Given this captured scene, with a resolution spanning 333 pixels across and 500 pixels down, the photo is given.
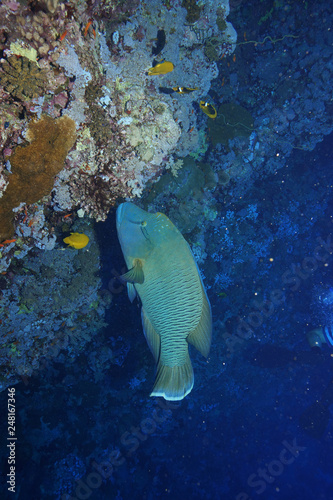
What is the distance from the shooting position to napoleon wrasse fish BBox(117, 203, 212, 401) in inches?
105

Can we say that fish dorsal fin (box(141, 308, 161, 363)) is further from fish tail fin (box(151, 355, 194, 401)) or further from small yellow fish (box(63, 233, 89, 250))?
small yellow fish (box(63, 233, 89, 250))

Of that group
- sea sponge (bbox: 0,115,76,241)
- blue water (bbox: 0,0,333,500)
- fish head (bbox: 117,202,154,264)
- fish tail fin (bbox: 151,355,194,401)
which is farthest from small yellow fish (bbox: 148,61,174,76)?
fish tail fin (bbox: 151,355,194,401)

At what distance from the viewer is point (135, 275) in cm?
252

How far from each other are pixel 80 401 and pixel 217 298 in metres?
3.94

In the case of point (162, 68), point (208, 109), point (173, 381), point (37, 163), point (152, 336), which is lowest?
point (173, 381)

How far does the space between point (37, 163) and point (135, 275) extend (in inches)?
56.3

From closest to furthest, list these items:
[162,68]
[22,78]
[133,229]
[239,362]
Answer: [22,78] → [133,229] → [162,68] → [239,362]

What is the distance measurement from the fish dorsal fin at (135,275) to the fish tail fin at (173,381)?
1.15 metres

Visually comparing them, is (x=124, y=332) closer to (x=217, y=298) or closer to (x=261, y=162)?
(x=217, y=298)

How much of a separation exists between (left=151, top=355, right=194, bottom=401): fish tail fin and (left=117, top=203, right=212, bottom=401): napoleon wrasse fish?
0.01 metres

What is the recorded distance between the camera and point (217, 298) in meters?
6.59

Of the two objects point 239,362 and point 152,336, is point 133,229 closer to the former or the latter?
point 152,336

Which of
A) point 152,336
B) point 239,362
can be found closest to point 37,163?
point 152,336

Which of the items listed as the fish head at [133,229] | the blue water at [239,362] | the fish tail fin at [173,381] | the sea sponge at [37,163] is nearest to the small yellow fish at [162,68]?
the sea sponge at [37,163]
